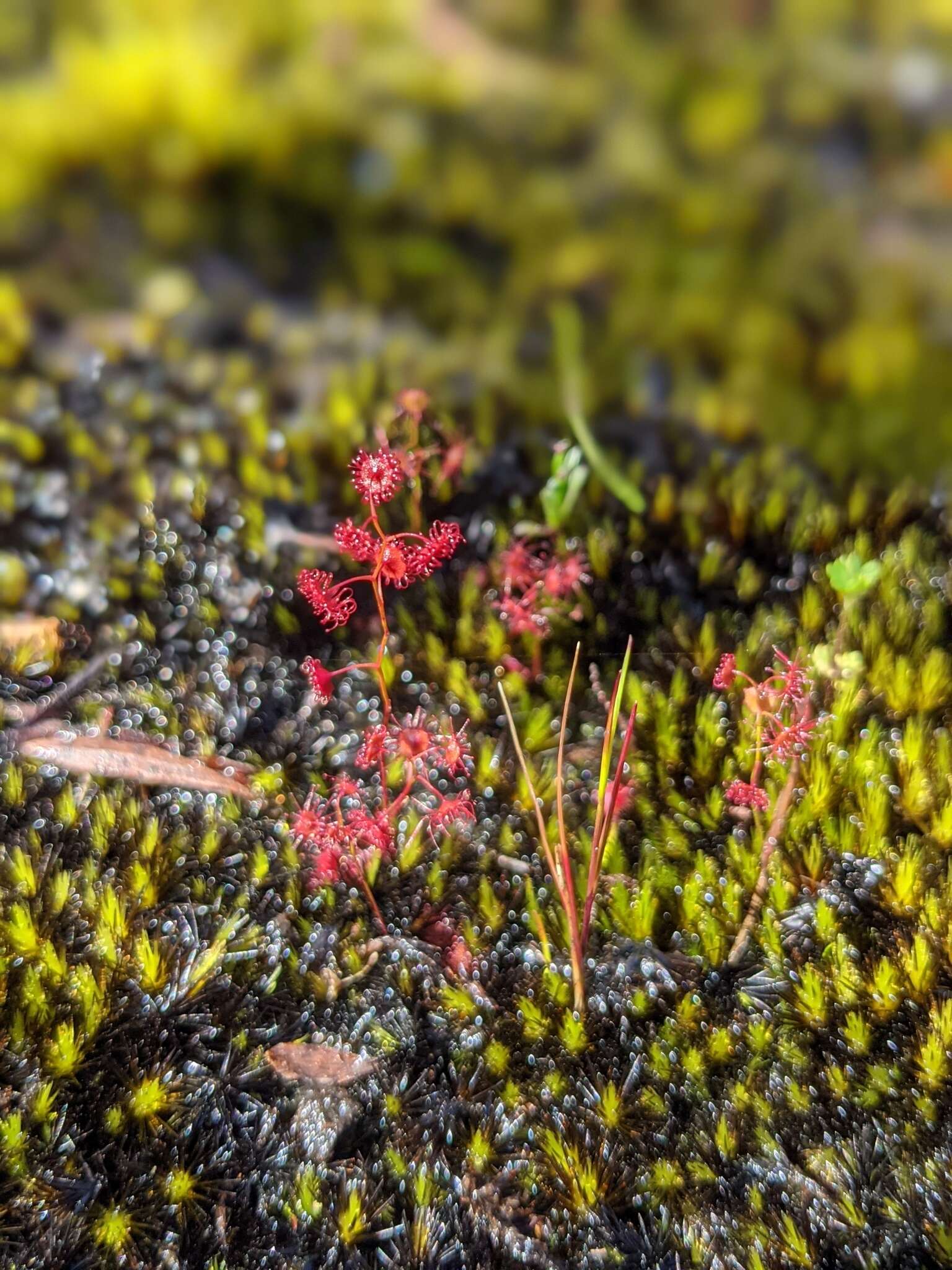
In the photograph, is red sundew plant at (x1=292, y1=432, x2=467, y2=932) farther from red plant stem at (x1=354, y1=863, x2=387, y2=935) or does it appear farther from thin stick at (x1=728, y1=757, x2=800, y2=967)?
thin stick at (x1=728, y1=757, x2=800, y2=967)

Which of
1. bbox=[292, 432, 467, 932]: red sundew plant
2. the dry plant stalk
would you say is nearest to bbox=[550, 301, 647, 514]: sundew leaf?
bbox=[292, 432, 467, 932]: red sundew plant

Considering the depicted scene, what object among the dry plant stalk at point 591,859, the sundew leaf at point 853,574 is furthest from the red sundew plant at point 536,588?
the sundew leaf at point 853,574

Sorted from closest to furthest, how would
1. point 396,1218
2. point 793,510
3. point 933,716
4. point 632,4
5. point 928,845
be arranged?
point 632,4 < point 396,1218 < point 928,845 < point 933,716 < point 793,510

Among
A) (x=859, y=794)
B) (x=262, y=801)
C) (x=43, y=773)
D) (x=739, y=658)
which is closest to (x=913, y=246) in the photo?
(x=739, y=658)

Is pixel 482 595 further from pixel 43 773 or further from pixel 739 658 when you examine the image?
pixel 43 773

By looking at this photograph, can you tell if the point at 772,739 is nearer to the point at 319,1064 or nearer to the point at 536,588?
the point at 536,588

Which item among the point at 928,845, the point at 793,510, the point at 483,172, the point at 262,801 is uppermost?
the point at 483,172

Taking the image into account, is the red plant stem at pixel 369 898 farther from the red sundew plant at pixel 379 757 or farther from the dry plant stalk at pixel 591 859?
the dry plant stalk at pixel 591 859
